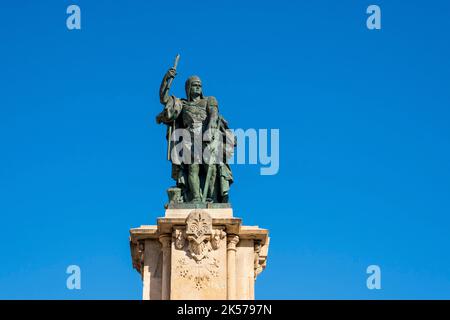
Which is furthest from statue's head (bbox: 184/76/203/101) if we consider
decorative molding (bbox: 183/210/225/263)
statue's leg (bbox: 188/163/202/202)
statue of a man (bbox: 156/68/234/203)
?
decorative molding (bbox: 183/210/225/263)

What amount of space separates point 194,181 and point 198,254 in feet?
7.24

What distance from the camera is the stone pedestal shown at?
90.6ft

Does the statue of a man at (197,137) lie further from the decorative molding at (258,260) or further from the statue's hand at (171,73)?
the decorative molding at (258,260)

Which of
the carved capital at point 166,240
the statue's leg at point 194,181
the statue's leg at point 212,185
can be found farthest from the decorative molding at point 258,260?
the carved capital at point 166,240

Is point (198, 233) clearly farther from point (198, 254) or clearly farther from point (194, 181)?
point (194, 181)

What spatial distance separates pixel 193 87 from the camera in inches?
1188

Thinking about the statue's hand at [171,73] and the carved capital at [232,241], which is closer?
the carved capital at [232,241]

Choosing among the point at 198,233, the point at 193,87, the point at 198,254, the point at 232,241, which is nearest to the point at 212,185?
the point at 232,241

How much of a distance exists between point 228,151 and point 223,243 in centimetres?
282

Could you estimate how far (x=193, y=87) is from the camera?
30188mm

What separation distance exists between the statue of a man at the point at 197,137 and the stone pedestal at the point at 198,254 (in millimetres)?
882

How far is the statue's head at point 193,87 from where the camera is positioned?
30.2 m
